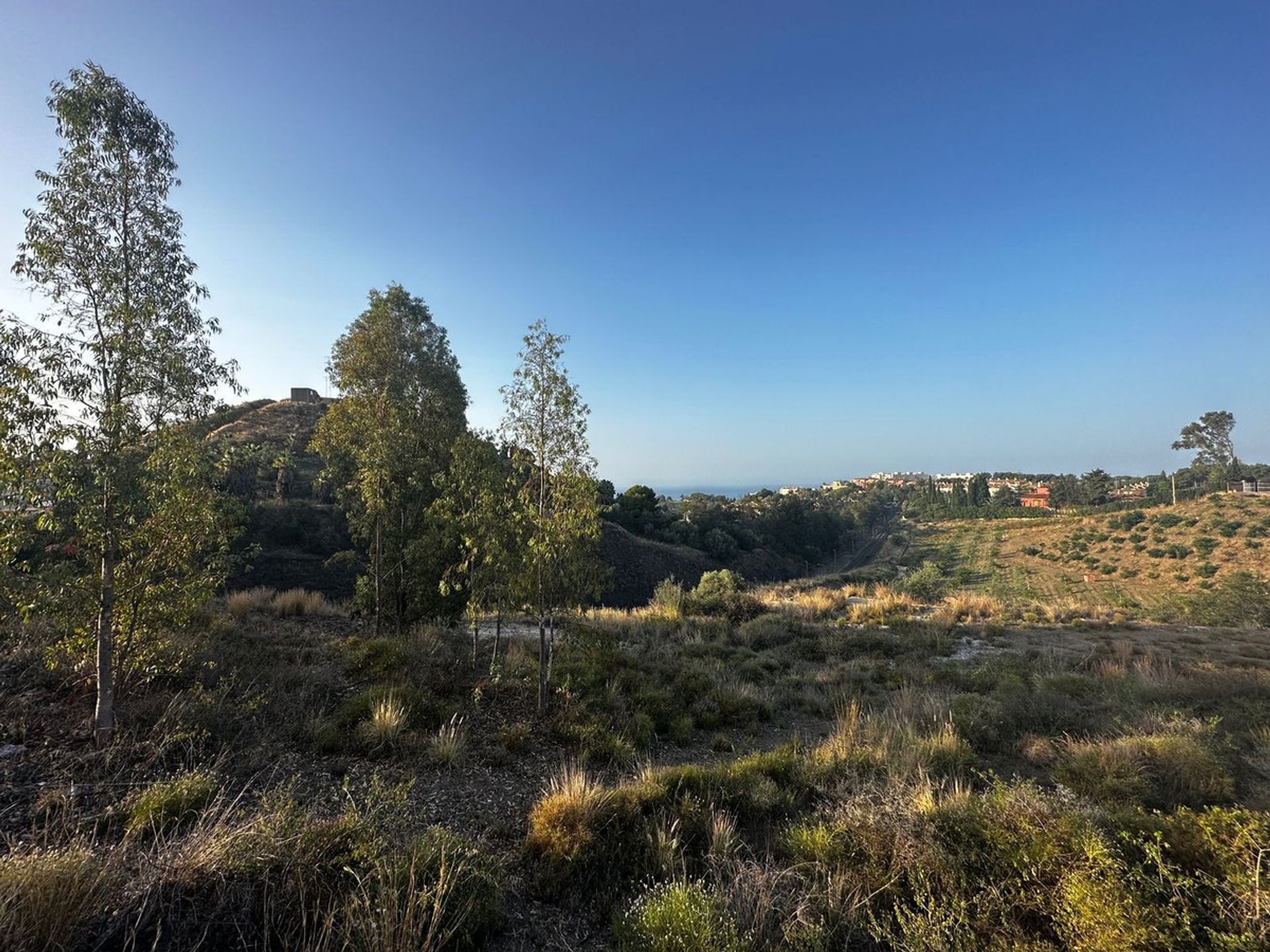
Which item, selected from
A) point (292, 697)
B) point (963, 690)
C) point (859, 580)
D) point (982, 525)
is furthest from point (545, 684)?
point (982, 525)

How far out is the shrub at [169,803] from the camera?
381 centimetres

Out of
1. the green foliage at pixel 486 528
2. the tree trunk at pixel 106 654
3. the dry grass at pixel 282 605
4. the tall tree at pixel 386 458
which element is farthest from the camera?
the dry grass at pixel 282 605

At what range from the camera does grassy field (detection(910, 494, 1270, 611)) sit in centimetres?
3272

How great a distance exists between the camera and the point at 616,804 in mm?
4680

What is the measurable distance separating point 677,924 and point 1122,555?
182ft

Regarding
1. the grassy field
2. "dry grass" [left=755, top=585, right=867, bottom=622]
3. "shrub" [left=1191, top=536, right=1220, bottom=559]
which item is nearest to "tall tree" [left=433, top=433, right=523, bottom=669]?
"dry grass" [left=755, top=585, right=867, bottom=622]

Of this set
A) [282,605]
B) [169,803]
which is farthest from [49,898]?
[282,605]

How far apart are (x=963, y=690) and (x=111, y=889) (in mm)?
12147

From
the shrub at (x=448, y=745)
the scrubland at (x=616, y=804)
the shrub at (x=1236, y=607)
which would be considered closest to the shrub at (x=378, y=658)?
the scrubland at (x=616, y=804)

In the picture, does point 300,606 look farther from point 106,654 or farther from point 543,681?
point 543,681

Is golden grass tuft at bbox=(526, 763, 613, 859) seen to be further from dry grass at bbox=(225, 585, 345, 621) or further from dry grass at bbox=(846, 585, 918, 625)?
dry grass at bbox=(846, 585, 918, 625)

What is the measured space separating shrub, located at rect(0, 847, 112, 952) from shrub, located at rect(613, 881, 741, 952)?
3111 millimetres

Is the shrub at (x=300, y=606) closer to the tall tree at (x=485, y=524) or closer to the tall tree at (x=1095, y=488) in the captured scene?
the tall tree at (x=485, y=524)

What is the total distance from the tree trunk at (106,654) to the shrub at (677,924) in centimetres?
589
